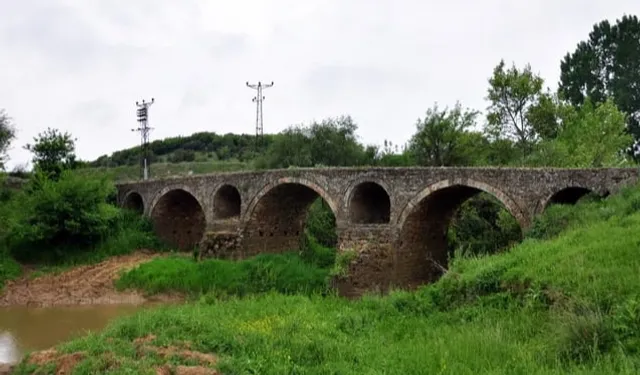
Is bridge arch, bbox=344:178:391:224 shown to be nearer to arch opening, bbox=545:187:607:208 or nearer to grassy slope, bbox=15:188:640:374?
arch opening, bbox=545:187:607:208

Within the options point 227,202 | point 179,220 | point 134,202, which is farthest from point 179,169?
point 227,202

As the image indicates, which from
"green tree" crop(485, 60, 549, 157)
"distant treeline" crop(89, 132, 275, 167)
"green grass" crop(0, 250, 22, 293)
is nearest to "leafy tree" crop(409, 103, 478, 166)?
"green tree" crop(485, 60, 549, 157)

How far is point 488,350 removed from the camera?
8.05m

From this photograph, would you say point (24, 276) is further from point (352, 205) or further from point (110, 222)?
point (352, 205)

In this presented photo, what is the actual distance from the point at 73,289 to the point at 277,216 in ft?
27.7

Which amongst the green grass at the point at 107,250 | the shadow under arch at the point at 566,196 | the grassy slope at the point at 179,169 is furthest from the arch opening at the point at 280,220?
the grassy slope at the point at 179,169

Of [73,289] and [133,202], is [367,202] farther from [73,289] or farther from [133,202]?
[133,202]

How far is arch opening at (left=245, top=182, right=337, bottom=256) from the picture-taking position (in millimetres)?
24844

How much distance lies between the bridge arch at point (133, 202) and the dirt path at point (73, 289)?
22.7ft

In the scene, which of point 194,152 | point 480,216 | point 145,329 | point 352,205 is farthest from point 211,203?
point 194,152

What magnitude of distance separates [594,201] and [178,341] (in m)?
10.9

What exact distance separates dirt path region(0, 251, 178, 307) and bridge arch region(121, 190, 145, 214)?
693cm

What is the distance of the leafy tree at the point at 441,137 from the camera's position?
2755cm

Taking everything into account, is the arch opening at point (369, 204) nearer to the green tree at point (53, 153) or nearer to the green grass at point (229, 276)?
the green grass at point (229, 276)
